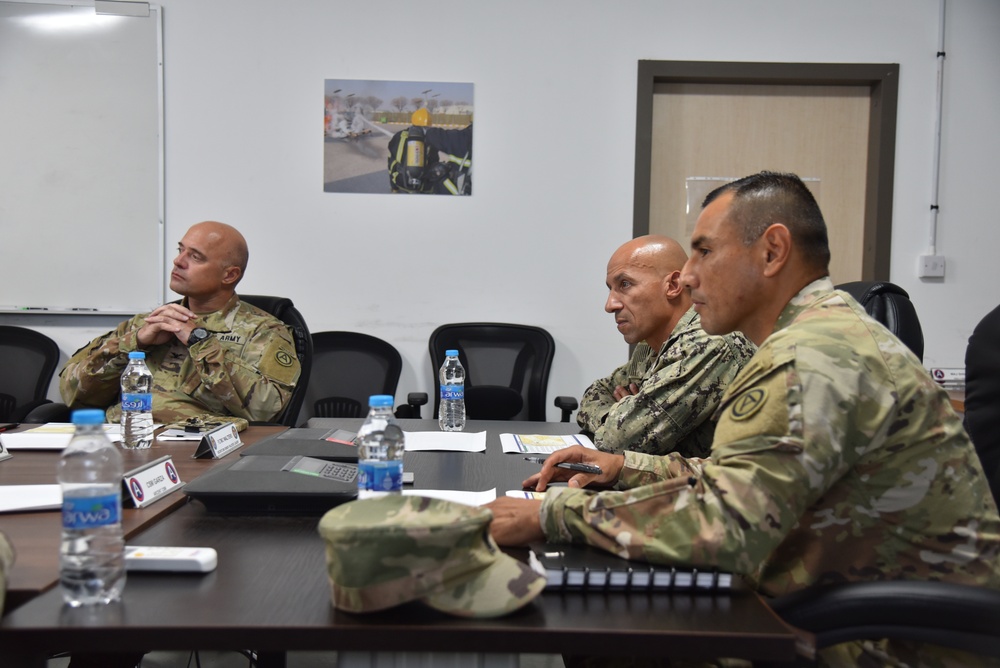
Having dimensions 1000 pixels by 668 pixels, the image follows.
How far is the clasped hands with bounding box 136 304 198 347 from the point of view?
2439 mm

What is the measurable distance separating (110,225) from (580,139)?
2.30m

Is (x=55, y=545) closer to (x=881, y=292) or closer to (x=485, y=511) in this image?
(x=485, y=511)

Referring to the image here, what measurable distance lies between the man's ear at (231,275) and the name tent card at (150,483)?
51.5 inches

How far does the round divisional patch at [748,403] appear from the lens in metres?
1.00

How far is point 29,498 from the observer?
4.30 feet

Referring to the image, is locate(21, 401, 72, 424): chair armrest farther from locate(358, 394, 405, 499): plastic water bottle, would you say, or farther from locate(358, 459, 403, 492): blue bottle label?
locate(358, 459, 403, 492): blue bottle label

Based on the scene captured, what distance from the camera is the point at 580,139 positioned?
3.67 meters

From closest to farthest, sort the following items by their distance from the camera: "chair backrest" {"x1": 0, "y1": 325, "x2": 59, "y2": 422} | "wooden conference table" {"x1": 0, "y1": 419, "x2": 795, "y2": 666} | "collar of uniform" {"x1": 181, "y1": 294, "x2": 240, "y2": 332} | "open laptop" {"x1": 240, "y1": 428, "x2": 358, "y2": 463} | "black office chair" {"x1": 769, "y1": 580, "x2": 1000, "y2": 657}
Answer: "wooden conference table" {"x1": 0, "y1": 419, "x2": 795, "y2": 666} → "black office chair" {"x1": 769, "y1": 580, "x2": 1000, "y2": 657} → "open laptop" {"x1": 240, "y1": 428, "x2": 358, "y2": 463} → "collar of uniform" {"x1": 181, "y1": 294, "x2": 240, "y2": 332} → "chair backrest" {"x1": 0, "y1": 325, "x2": 59, "y2": 422}

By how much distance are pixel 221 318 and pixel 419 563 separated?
6.53 feet

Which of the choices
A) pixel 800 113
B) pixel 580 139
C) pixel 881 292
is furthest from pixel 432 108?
pixel 881 292

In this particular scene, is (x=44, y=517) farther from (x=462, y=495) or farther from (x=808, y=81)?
(x=808, y=81)

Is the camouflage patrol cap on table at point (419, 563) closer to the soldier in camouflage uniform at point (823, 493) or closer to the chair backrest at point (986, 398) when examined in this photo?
the soldier in camouflage uniform at point (823, 493)

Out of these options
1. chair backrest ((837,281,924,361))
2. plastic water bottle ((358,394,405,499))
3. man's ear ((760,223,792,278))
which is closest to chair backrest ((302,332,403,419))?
plastic water bottle ((358,394,405,499))

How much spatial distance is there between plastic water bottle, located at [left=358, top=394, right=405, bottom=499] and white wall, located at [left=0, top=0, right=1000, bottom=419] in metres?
2.23
